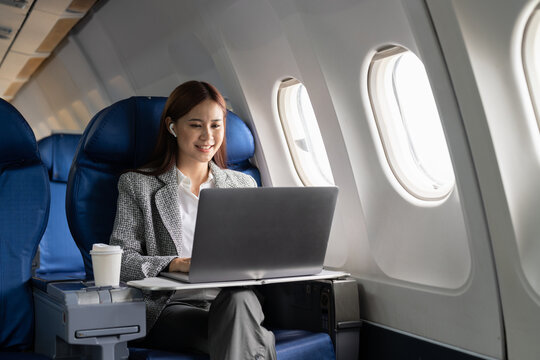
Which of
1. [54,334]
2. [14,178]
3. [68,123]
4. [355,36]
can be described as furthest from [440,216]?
[68,123]

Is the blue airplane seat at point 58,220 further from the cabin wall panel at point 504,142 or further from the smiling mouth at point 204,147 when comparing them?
the cabin wall panel at point 504,142

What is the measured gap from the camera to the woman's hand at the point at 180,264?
238 cm

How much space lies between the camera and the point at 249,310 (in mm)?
2221

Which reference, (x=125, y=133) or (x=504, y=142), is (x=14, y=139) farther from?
(x=504, y=142)

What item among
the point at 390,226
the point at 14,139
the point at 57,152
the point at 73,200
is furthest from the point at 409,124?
the point at 57,152

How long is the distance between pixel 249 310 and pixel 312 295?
643 millimetres

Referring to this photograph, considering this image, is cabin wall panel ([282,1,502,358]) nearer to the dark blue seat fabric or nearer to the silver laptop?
the dark blue seat fabric

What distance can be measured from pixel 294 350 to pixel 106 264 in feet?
2.66

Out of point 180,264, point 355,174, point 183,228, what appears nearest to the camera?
point 180,264

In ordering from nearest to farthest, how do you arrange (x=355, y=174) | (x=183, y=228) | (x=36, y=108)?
(x=183, y=228), (x=355, y=174), (x=36, y=108)

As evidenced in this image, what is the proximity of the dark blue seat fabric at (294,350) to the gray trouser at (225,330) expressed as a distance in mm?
108

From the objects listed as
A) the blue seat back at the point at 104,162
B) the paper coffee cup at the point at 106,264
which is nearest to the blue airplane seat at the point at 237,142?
the blue seat back at the point at 104,162

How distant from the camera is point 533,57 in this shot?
88.9 inches

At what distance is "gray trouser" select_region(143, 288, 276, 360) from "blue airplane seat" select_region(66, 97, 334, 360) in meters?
0.44
